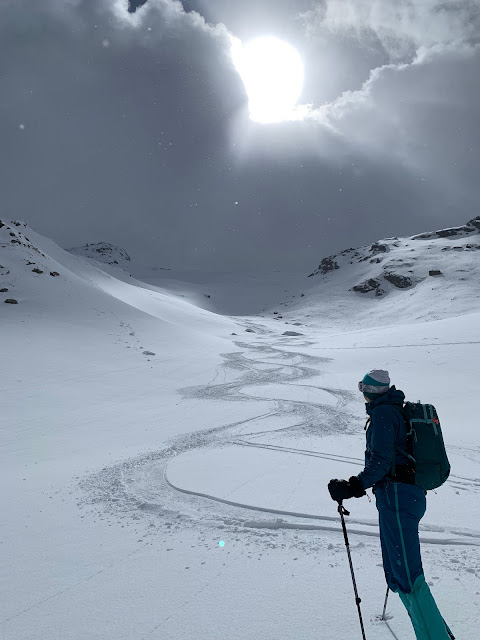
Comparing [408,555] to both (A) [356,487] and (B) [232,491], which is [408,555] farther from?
(B) [232,491]

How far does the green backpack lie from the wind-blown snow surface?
155cm

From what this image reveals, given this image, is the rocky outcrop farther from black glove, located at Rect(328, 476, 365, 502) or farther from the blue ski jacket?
black glove, located at Rect(328, 476, 365, 502)

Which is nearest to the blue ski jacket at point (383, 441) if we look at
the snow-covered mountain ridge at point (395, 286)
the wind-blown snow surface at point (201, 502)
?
the wind-blown snow surface at point (201, 502)

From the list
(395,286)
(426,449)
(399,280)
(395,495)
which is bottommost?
(395,495)

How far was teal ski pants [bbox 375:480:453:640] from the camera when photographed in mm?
3010

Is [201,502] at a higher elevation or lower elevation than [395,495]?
lower

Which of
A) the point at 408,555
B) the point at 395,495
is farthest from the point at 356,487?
the point at 408,555

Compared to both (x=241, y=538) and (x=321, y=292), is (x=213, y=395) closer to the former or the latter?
(x=241, y=538)

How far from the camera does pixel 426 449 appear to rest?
316 cm

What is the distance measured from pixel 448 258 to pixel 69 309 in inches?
3917

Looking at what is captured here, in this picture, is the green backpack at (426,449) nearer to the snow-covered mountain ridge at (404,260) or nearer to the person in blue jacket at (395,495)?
the person in blue jacket at (395,495)

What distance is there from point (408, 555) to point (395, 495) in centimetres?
47

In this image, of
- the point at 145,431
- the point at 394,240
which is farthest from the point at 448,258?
the point at 145,431

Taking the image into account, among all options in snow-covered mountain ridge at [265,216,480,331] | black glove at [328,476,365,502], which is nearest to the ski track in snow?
black glove at [328,476,365,502]
